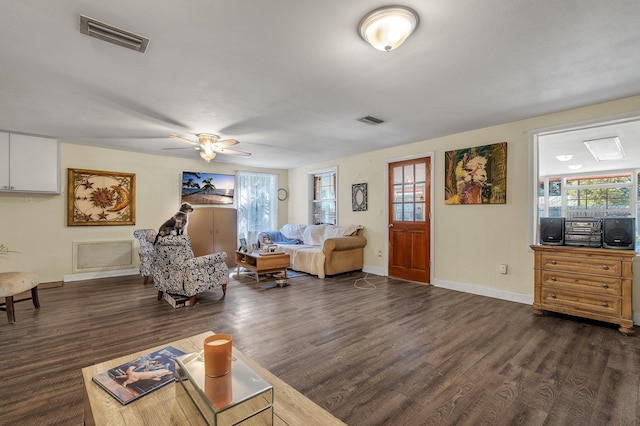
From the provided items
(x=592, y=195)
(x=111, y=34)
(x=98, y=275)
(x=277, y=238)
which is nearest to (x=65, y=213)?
(x=98, y=275)

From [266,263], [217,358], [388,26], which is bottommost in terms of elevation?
[266,263]

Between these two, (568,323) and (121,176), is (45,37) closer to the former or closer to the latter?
(121,176)

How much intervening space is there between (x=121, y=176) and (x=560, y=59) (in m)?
6.58

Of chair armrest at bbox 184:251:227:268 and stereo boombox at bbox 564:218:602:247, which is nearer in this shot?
stereo boombox at bbox 564:218:602:247

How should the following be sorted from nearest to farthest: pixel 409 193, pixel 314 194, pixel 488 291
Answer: pixel 488 291 < pixel 409 193 < pixel 314 194

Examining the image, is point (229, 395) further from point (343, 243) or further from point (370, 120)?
point (343, 243)

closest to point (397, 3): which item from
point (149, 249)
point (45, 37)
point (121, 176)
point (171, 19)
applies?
point (171, 19)

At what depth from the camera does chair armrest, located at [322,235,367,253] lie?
17.0ft

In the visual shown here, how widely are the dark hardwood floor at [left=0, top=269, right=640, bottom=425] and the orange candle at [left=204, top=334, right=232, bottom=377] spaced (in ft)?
3.23

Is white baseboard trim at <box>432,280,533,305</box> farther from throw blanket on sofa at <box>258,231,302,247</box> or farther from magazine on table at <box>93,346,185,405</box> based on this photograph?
magazine on table at <box>93,346,185,405</box>

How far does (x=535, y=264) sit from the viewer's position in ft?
11.1

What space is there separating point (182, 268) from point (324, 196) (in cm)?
403

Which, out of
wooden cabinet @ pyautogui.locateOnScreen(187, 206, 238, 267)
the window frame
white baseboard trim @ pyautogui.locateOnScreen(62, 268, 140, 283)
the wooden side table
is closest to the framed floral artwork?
white baseboard trim @ pyautogui.locateOnScreen(62, 268, 140, 283)

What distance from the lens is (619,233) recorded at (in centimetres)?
295
